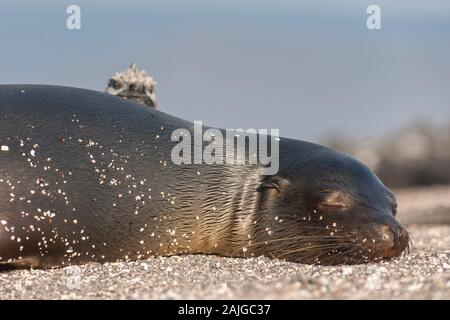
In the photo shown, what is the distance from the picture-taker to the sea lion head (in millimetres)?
7199

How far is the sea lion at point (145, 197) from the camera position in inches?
269

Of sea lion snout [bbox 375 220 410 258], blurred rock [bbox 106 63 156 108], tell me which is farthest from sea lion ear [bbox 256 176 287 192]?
blurred rock [bbox 106 63 156 108]

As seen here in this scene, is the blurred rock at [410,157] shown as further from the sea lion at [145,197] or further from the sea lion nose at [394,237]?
the sea lion nose at [394,237]

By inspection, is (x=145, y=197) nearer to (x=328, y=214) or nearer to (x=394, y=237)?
(x=328, y=214)

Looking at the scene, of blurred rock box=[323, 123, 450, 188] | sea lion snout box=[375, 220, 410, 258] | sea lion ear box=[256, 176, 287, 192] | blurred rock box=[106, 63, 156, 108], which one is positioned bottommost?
blurred rock box=[323, 123, 450, 188]

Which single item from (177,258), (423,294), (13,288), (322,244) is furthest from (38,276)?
(423,294)

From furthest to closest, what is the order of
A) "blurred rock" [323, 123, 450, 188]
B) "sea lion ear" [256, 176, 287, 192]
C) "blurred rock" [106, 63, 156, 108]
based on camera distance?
"blurred rock" [323, 123, 450, 188], "blurred rock" [106, 63, 156, 108], "sea lion ear" [256, 176, 287, 192]

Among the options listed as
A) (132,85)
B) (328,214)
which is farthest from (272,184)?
(132,85)

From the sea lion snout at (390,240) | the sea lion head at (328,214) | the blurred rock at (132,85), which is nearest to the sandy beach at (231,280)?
the sea lion snout at (390,240)

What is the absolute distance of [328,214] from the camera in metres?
7.42

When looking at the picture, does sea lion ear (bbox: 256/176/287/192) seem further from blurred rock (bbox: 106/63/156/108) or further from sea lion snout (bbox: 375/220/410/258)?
blurred rock (bbox: 106/63/156/108)

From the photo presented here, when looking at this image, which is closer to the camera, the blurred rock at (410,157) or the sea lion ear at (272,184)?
the sea lion ear at (272,184)
